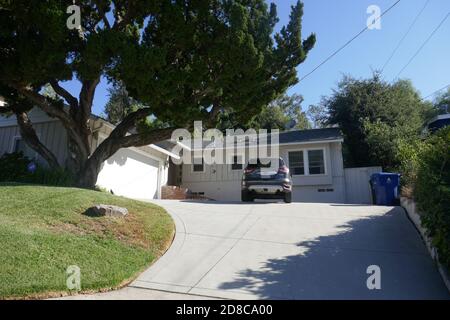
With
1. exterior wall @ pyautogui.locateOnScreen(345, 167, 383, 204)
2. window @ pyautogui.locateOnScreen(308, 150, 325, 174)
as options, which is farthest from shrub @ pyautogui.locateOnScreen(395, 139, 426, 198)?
window @ pyautogui.locateOnScreen(308, 150, 325, 174)

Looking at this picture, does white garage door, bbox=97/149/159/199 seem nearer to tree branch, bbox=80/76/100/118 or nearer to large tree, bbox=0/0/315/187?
large tree, bbox=0/0/315/187

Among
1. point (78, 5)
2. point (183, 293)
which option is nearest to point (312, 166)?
point (78, 5)

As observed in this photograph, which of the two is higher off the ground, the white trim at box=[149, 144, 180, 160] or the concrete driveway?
the white trim at box=[149, 144, 180, 160]

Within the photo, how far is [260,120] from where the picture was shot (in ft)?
109

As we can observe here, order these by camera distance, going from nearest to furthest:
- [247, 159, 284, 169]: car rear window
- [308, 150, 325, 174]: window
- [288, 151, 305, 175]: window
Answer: [247, 159, 284, 169]: car rear window → [308, 150, 325, 174]: window → [288, 151, 305, 175]: window

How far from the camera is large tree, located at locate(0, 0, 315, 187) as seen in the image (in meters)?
9.09

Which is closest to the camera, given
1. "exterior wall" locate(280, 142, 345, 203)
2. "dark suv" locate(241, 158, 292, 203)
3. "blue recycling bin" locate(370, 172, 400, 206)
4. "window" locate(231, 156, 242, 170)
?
"dark suv" locate(241, 158, 292, 203)

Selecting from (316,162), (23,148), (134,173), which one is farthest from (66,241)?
(316,162)

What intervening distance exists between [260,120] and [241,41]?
2341 centimetres

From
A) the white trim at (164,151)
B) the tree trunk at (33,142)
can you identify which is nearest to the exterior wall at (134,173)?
the white trim at (164,151)

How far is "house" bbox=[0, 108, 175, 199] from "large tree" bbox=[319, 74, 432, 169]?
12367mm

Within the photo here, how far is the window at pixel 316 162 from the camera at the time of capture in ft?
57.0

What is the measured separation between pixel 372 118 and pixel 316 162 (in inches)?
269

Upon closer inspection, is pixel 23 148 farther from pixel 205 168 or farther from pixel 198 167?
pixel 205 168
